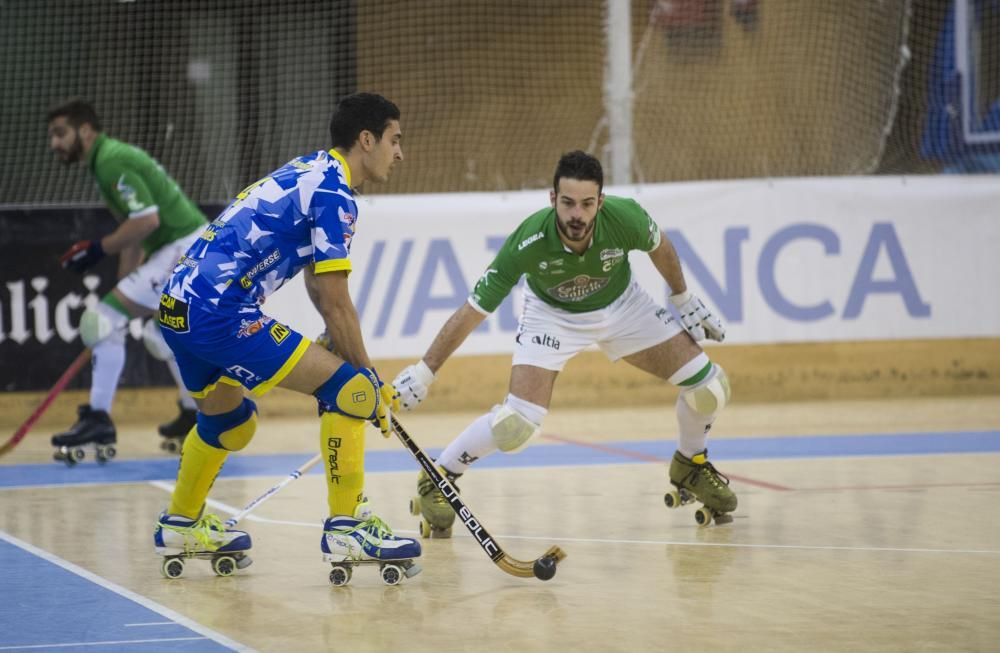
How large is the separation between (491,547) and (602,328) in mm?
1577

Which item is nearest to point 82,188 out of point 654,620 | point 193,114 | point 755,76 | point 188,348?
point 193,114

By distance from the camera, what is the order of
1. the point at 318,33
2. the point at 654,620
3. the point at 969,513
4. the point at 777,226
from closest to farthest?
the point at 654,620, the point at 969,513, the point at 777,226, the point at 318,33

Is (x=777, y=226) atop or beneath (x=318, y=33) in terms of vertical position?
beneath

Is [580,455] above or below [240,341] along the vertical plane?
below

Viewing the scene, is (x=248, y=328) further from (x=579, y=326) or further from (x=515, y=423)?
(x=579, y=326)

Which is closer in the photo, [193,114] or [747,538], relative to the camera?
[747,538]

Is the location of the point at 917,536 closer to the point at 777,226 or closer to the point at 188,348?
the point at 188,348

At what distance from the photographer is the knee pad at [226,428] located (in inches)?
209

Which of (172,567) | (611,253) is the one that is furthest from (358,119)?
(172,567)

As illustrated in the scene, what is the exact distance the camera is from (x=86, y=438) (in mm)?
8852

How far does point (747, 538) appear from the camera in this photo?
19.5 feet

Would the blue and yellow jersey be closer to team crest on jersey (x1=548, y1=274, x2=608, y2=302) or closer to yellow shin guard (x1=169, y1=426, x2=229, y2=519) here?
yellow shin guard (x1=169, y1=426, x2=229, y2=519)

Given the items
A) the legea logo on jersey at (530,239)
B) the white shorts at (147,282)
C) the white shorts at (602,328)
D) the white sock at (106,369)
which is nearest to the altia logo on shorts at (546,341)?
the white shorts at (602,328)

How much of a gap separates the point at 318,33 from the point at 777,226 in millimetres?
5163
